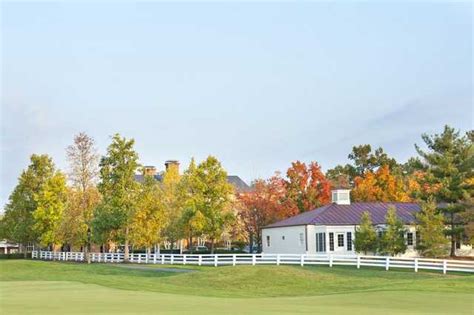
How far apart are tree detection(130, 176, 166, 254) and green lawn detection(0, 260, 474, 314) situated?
1325 cm

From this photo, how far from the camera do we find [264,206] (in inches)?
2494

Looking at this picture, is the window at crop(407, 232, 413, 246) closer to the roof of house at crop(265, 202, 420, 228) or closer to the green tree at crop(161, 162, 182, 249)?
the roof of house at crop(265, 202, 420, 228)

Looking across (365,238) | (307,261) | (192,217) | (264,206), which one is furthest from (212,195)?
(307,261)

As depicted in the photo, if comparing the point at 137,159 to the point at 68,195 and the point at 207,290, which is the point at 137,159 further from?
the point at 207,290

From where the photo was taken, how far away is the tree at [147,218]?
5222cm

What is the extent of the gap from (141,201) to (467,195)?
80.9 feet

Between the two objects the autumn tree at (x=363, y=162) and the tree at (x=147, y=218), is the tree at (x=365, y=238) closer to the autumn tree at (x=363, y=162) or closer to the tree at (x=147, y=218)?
the tree at (x=147, y=218)

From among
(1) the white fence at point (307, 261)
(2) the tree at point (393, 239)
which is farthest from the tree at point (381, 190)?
(1) the white fence at point (307, 261)

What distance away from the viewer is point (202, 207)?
54.8 meters

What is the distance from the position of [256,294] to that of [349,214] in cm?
2797

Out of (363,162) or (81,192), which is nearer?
(81,192)

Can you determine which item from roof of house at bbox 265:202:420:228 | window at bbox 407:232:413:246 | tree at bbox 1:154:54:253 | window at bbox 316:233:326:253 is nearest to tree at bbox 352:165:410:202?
roof of house at bbox 265:202:420:228

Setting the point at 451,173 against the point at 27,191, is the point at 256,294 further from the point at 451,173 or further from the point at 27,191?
the point at 27,191

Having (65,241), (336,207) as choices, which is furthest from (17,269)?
(336,207)
